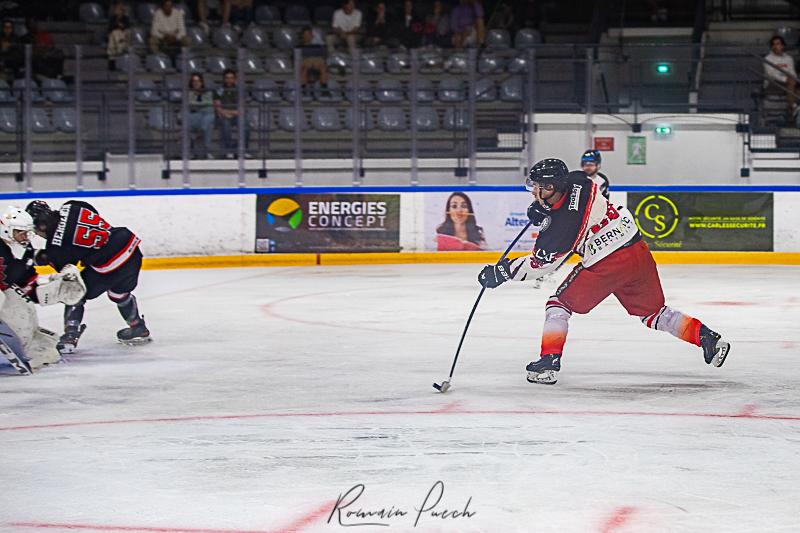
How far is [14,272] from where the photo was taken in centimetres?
890

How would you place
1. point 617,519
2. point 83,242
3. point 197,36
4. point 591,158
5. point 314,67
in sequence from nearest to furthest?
point 617,519 → point 83,242 → point 591,158 → point 314,67 → point 197,36

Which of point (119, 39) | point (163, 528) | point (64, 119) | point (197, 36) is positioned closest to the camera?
point (163, 528)

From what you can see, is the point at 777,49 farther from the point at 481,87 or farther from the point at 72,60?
the point at 72,60

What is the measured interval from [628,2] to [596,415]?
46.9 ft

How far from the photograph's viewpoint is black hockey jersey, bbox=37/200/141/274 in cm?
935

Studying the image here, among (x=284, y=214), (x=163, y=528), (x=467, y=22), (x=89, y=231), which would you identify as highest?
(x=467, y=22)

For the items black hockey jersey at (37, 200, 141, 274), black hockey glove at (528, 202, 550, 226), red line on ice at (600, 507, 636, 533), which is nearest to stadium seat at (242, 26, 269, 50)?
black hockey jersey at (37, 200, 141, 274)

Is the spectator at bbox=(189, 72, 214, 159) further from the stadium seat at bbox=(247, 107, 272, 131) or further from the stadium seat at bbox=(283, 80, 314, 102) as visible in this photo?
the stadium seat at bbox=(283, 80, 314, 102)

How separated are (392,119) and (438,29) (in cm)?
343

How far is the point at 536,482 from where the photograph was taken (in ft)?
19.2

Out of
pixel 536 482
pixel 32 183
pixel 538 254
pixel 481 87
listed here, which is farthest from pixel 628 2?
pixel 536 482

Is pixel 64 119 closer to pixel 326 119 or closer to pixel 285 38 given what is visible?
pixel 326 119

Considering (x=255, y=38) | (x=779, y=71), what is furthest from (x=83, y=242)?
(x=779, y=71)

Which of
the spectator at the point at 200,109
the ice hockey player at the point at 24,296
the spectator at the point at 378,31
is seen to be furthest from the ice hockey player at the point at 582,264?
the spectator at the point at 378,31
